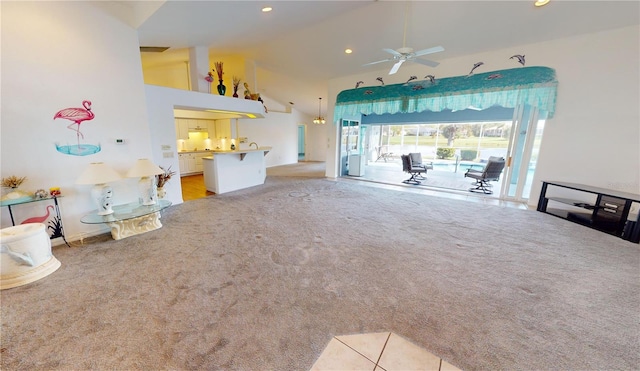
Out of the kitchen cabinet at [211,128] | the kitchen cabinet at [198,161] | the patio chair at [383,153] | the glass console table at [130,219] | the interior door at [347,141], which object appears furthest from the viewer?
the patio chair at [383,153]

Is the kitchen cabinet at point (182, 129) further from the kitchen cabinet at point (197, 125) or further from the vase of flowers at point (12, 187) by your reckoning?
the vase of flowers at point (12, 187)

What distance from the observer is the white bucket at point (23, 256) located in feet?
6.82

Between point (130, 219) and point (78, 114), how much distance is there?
1476 millimetres

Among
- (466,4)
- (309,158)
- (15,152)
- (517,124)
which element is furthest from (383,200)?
(309,158)

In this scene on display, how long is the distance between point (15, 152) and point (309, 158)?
10369 millimetres

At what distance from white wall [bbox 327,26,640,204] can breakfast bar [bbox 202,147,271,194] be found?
19.2 ft

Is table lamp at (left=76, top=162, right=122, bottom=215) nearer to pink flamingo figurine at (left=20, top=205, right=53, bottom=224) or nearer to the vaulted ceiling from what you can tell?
pink flamingo figurine at (left=20, top=205, right=53, bottom=224)

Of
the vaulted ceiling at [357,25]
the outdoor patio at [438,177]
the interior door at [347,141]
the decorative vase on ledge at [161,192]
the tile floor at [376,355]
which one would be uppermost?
the vaulted ceiling at [357,25]

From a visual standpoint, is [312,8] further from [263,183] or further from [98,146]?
[263,183]

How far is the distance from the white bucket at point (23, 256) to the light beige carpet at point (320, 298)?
0.10 m

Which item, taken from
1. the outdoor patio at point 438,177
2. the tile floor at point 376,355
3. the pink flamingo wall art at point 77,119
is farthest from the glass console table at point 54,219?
the outdoor patio at point 438,177

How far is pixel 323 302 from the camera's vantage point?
1935mm

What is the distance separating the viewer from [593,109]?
154 inches

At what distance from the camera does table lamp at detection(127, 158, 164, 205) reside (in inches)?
124
